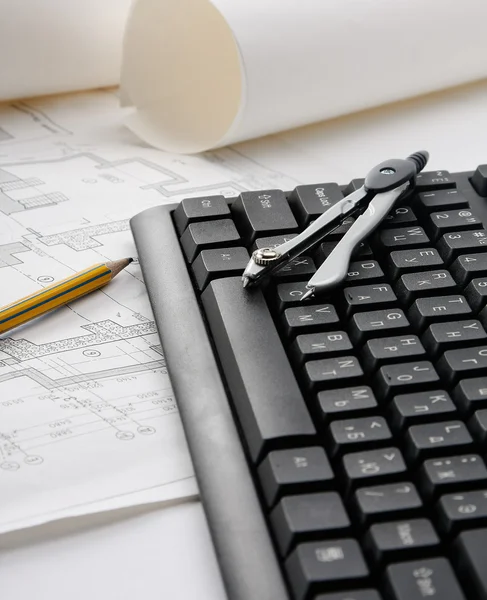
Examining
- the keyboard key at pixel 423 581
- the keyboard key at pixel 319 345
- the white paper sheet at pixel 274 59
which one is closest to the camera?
the keyboard key at pixel 423 581

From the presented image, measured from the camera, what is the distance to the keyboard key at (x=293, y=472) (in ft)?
1.18

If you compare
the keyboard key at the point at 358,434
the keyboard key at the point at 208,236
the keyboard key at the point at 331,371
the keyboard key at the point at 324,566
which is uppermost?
the keyboard key at the point at 208,236

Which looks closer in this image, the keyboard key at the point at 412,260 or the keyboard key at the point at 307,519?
the keyboard key at the point at 307,519

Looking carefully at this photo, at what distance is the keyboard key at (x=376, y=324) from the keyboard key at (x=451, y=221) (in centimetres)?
9

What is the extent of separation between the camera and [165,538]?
1.30ft

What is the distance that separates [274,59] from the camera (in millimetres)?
728

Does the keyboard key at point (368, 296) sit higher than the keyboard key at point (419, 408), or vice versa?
the keyboard key at point (368, 296)

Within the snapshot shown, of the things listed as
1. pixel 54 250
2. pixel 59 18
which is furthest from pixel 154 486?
pixel 59 18

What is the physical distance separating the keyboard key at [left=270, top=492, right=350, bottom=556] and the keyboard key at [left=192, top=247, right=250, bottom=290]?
167mm

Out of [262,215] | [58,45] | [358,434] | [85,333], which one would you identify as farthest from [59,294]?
[58,45]

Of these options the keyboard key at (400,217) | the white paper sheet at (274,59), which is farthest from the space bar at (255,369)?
the white paper sheet at (274,59)

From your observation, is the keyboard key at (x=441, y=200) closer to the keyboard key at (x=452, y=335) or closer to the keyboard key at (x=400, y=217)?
the keyboard key at (x=400, y=217)

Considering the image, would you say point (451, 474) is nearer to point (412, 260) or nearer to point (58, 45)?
point (412, 260)

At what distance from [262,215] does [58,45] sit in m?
0.41
